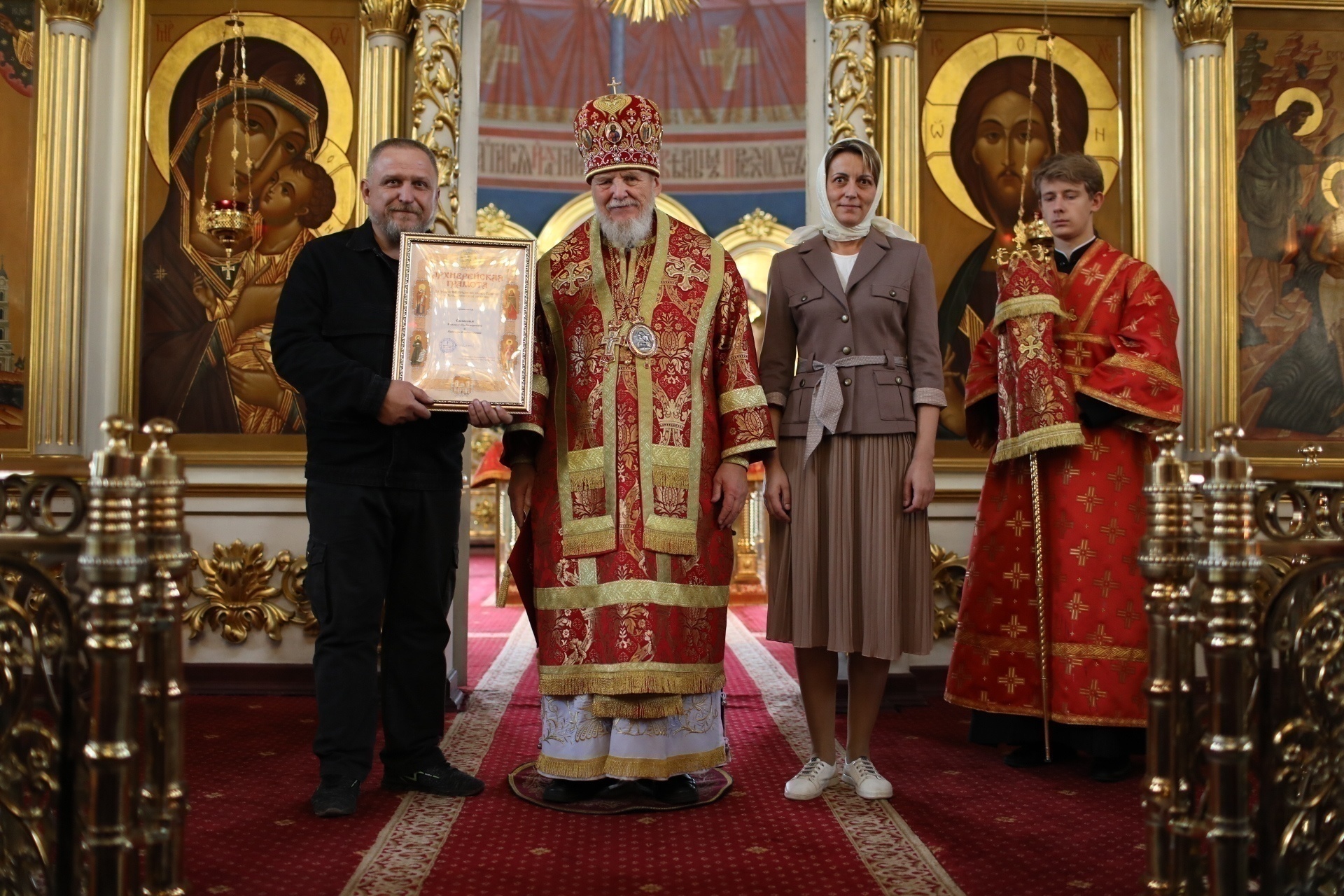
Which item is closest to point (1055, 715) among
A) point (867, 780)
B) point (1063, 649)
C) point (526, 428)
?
point (1063, 649)

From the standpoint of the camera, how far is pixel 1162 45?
5.55 meters

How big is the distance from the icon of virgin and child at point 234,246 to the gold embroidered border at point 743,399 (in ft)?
8.57

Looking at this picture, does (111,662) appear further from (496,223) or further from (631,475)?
(496,223)

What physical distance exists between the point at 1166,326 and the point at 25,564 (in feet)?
11.3

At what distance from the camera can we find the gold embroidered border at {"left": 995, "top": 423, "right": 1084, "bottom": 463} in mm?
3846

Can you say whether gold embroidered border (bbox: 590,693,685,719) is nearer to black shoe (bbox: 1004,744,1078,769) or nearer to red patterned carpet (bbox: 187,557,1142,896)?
red patterned carpet (bbox: 187,557,1142,896)

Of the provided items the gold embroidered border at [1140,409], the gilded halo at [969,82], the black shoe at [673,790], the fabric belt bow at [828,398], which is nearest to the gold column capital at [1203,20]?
the gilded halo at [969,82]

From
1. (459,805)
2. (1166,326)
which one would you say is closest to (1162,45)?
(1166,326)

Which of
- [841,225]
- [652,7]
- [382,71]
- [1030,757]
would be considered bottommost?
[1030,757]

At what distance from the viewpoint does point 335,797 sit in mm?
3334

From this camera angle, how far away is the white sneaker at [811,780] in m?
3.49

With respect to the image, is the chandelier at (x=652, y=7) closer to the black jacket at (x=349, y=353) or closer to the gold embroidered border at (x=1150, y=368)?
the black jacket at (x=349, y=353)

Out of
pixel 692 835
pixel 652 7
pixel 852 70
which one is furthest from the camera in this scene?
pixel 652 7

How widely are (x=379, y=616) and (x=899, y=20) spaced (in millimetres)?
3674
